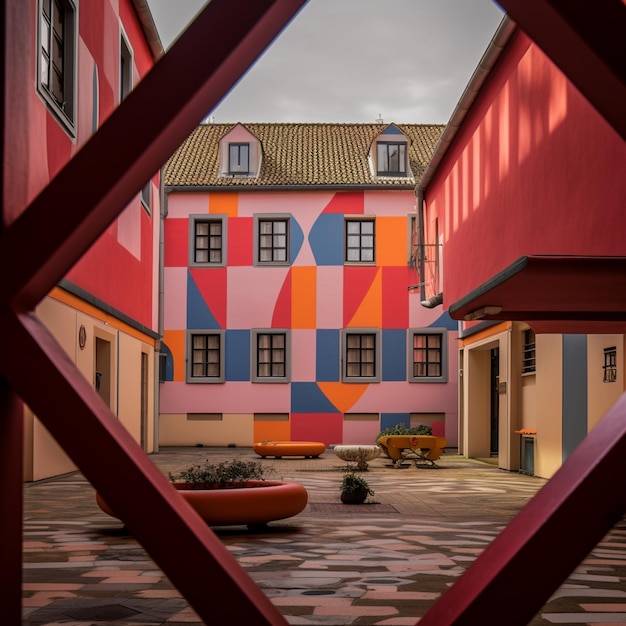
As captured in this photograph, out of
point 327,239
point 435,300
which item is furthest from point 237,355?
point 435,300

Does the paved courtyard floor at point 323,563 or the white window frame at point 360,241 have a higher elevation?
the white window frame at point 360,241

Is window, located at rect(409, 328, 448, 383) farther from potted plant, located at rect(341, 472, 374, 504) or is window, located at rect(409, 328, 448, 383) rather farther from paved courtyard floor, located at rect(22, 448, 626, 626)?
potted plant, located at rect(341, 472, 374, 504)

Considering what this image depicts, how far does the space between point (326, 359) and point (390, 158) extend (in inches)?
265

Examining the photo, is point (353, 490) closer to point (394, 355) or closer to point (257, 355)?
point (394, 355)

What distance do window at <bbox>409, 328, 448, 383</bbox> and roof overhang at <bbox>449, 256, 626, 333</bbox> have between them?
53.6ft

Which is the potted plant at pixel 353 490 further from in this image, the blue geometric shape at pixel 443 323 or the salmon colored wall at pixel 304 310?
the blue geometric shape at pixel 443 323

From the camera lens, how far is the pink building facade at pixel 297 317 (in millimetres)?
28688

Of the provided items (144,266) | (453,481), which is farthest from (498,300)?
(144,266)

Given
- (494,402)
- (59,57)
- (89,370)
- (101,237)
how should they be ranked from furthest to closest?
(494,402) < (89,370) < (101,237) < (59,57)

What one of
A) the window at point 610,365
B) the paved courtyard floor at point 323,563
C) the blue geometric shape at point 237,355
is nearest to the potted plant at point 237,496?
the paved courtyard floor at point 323,563

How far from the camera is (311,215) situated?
1155 inches

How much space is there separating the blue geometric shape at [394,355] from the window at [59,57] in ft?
53.5

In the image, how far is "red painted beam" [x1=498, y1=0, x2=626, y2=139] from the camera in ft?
5.23

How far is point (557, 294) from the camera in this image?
28.7ft
